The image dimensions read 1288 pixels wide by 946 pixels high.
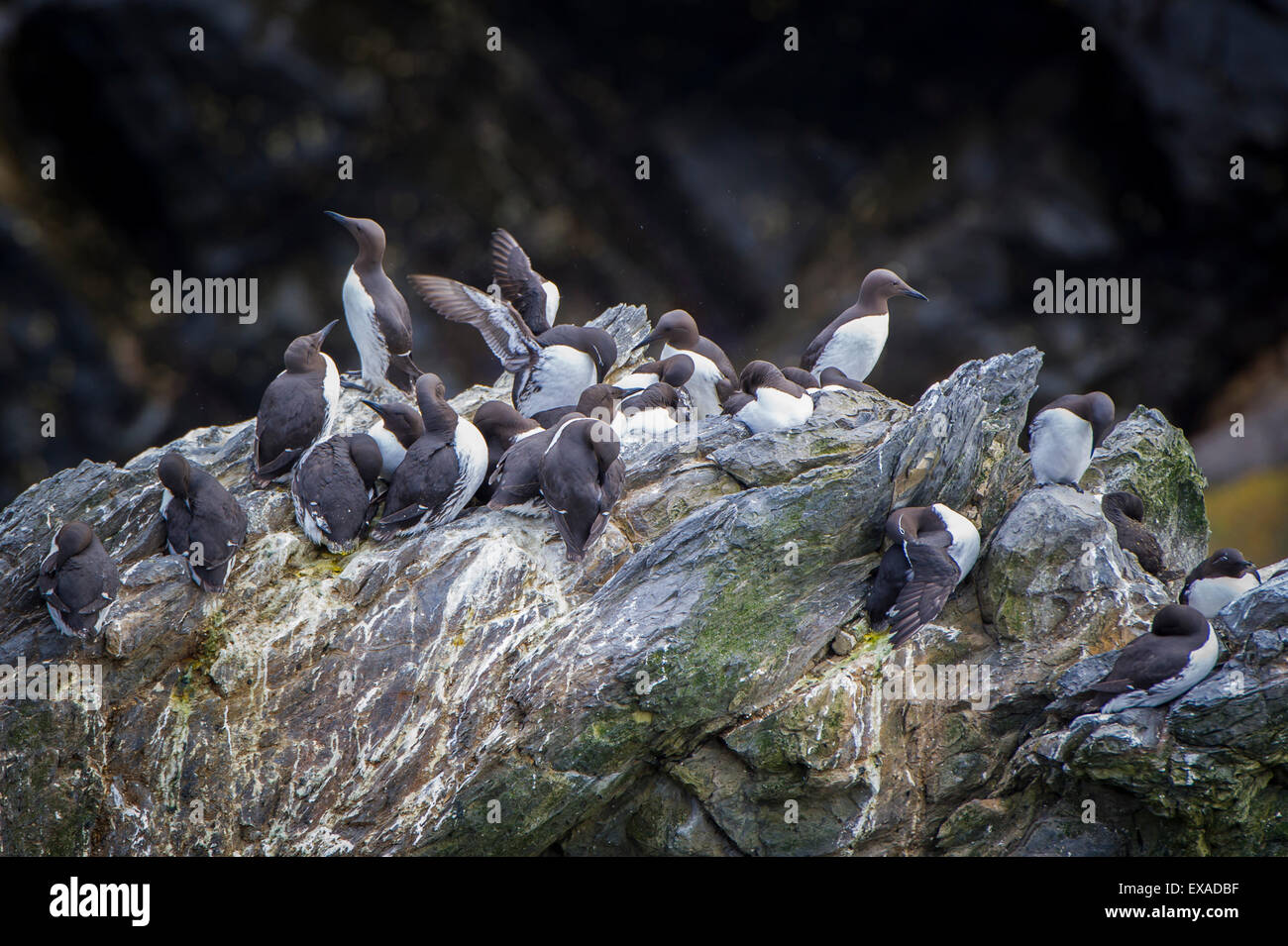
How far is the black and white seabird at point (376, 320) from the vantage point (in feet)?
31.3

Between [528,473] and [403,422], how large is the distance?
107cm

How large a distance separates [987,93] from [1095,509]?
20331mm

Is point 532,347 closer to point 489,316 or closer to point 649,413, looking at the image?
point 489,316

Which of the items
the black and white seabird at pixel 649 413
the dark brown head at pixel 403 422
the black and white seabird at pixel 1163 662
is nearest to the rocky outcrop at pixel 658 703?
the black and white seabird at pixel 1163 662

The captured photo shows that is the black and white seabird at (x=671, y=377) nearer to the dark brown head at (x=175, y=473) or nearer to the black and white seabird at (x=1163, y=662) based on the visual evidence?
the dark brown head at (x=175, y=473)

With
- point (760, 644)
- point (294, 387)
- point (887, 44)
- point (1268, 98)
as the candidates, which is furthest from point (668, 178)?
point (760, 644)

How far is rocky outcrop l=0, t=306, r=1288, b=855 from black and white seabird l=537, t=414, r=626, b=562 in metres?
0.26

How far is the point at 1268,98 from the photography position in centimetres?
2170

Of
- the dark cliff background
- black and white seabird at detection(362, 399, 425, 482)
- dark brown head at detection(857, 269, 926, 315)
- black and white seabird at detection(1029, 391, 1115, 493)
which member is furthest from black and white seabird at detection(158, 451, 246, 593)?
the dark cliff background

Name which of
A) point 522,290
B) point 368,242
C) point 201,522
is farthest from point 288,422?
point 522,290

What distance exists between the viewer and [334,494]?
7.27m

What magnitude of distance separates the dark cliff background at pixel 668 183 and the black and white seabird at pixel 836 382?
13029mm

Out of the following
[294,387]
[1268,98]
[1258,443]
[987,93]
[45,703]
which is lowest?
[45,703]

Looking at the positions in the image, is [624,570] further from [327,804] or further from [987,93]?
[987,93]
